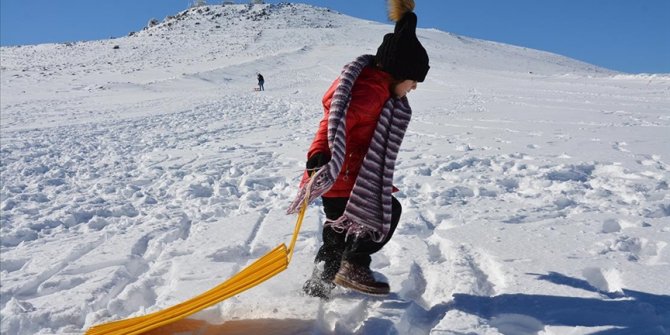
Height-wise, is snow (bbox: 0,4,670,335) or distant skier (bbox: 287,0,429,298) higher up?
distant skier (bbox: 287,0,429,298)

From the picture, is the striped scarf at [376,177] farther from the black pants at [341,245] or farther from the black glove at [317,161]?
the black glove at [317,161]

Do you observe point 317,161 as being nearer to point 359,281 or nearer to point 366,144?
point 366,144

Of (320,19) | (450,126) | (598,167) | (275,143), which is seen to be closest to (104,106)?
(275,143)

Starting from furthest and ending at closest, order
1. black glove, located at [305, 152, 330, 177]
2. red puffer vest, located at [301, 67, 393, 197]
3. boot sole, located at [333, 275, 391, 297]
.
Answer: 1. boot sole, located at [333, 275, 391, 297]
2. red puffer vest, located at [301, 67, 393, 197]
3. black glove, located at [305, 152, 330, 177]

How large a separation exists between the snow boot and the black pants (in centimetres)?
4

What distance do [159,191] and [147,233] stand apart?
57.5 inches

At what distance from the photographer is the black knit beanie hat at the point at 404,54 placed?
2379mm

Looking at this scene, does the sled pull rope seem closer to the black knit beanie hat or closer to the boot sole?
the boot sole

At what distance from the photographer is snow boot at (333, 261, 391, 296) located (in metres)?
2.49

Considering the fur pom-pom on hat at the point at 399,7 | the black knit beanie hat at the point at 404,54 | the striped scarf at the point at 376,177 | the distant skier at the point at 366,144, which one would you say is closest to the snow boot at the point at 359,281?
the distant skier at the point at 366,144

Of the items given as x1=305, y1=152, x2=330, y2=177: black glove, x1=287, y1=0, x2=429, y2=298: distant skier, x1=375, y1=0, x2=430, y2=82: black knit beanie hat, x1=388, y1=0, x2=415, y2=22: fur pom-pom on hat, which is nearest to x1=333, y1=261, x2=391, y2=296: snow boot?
x1=287, y1=0, x2=429, y2=298: distant skier

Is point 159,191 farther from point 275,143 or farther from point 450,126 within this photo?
point 450,126

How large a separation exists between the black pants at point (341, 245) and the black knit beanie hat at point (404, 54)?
64 cm

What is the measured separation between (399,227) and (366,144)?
1.32m
